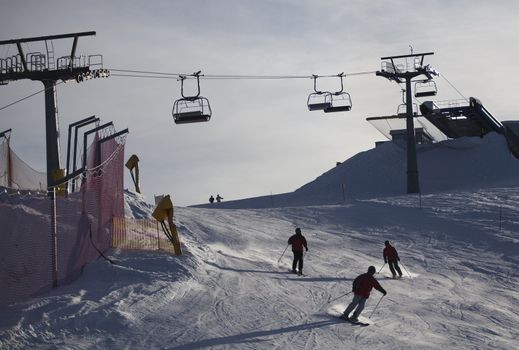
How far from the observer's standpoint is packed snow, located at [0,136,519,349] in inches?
710

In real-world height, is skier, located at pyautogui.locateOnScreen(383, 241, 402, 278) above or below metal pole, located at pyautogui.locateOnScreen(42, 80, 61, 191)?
below

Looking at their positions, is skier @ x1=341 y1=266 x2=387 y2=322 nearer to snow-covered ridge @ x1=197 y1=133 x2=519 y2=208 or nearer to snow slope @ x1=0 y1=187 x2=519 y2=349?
snow slope @ x1=0 y1=187 x2=519 y2=349

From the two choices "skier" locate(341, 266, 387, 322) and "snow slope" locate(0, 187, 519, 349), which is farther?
"skier" locate(341, 266, 387, 322)

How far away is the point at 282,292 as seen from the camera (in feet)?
75.4

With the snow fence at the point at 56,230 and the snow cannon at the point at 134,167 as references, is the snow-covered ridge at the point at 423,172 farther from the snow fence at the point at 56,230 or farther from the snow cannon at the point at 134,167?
the snow fence at the point at 56,230

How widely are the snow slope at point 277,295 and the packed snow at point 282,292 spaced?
44 millimetres

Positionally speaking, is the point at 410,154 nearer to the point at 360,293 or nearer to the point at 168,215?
the point at 168,215

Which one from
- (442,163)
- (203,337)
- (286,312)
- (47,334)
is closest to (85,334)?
(47,334)

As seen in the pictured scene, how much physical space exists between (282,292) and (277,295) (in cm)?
47

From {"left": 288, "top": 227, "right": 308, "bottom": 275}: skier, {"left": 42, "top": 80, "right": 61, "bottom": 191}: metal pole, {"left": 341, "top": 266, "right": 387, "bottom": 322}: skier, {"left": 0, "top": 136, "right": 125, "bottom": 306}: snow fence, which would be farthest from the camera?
{"left": 42, "top": 80, "right": 61, "bottom": 191}: metal pole

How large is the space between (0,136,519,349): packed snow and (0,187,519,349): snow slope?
0.14 feet

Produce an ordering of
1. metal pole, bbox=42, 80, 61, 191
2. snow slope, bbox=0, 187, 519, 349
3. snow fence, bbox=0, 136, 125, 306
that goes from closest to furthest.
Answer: snow slope, bbox=0, 187, 519, 349 < snow fence, bbox=0, 136, 125, 306 < metal pole, bbox=42, 80, 61, 191

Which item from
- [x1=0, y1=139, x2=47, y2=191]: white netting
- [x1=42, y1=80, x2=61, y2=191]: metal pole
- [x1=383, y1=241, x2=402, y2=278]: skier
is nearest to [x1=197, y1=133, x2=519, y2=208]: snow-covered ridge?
[x1=42, y1=80, x2=61, y2=191]: metal pole

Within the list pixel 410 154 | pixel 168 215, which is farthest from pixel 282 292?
pixel 410 154
